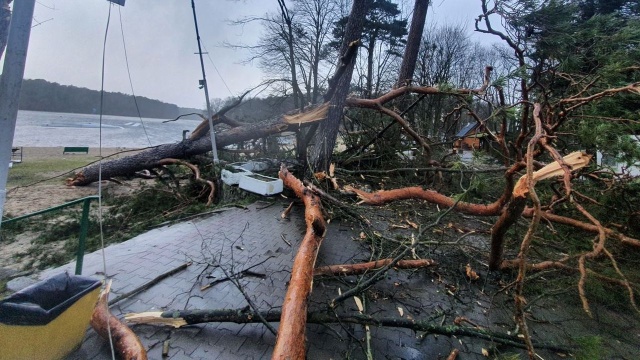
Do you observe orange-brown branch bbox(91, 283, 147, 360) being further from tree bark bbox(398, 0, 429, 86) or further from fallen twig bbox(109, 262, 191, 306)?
tree bark bbox(398, 0, 429, 86)

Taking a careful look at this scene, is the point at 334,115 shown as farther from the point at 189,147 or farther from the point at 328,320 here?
the point at 328,320

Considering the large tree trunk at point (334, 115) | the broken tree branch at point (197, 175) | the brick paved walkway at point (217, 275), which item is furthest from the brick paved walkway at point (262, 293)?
the large tree trunk at point (334, 115)

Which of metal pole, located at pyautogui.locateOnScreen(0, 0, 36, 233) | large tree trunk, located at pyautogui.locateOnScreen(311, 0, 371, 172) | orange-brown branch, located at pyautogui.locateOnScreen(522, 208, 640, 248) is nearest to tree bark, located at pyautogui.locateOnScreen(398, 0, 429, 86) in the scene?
large tree trunk, located at pyautogui.locateOnScreen(311, 0, 371, 172)

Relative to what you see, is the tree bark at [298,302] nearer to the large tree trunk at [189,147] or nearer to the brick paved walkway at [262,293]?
the brick paved walkway at [262,293]

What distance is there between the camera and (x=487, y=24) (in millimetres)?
5730

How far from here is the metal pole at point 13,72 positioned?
55.9 inches

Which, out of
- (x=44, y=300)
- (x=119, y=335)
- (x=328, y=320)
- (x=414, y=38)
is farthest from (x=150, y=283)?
(x=414, y=38)

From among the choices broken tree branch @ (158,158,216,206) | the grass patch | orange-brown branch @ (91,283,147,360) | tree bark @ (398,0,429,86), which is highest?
tree bark @ (398,0,429,86)

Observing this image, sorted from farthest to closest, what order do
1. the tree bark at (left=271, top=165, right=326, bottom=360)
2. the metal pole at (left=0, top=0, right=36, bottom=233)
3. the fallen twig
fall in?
the fallen twig
the tree bark at (left=271, top=165, right=326, bottom=360)
the metal pole at (left=0, top=0, right=36, bottom=233)

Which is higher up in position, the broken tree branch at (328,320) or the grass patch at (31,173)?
the broken tree branch at (328,320)

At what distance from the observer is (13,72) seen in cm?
143

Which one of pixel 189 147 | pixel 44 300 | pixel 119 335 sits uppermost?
pixel 189 147

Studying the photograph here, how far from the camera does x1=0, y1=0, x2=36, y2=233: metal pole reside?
1419 mm

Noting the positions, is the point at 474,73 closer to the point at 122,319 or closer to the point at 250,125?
the point at 250,125
